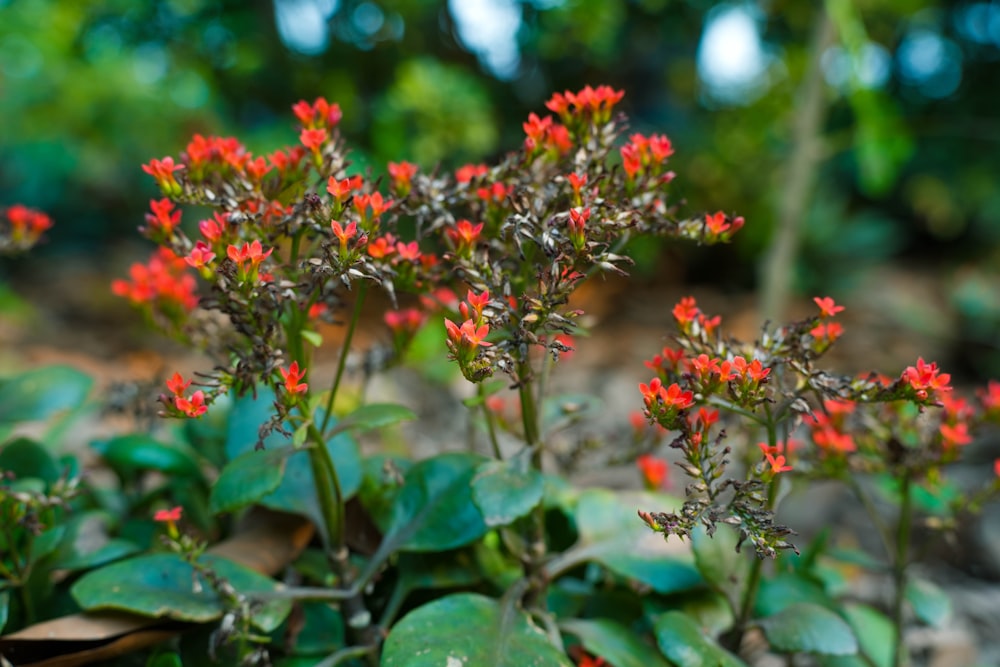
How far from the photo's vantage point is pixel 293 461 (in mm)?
1257

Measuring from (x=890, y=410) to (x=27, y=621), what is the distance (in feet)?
4.43

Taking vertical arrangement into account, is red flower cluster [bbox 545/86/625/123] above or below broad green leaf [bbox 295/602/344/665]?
above

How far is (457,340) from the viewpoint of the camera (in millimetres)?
806

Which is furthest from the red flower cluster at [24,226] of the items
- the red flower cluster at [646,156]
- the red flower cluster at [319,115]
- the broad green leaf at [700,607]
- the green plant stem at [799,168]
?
the green plant stem at [799,168]

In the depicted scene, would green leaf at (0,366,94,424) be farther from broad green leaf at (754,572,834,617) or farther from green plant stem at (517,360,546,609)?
broad green leaf at (754,572,834,617)

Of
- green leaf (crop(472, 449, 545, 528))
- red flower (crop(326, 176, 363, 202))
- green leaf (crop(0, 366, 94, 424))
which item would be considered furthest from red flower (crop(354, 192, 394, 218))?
green leaf (crop(0, 366, 94, 424))

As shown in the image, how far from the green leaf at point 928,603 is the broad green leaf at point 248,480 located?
1.07 metres

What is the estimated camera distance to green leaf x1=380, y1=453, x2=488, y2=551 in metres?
1.12

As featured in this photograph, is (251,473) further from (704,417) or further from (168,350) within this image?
(168,350)

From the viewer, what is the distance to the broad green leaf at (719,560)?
1113mm

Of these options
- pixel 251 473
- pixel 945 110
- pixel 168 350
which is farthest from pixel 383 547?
pixel 945 110

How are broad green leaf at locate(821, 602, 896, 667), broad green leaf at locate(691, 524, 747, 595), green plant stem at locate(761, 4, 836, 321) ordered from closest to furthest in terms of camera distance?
1. broad green leaf at locate(691, 524, 747, 595)
2. broad green leaf at locate(821, 602, 896, 667)
3. green plant stem at locate(761, 4, 836, 321)

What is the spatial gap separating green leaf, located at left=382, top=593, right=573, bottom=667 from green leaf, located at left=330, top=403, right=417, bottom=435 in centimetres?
25

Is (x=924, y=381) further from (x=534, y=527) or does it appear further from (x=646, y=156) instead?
(x=534, y=527)
